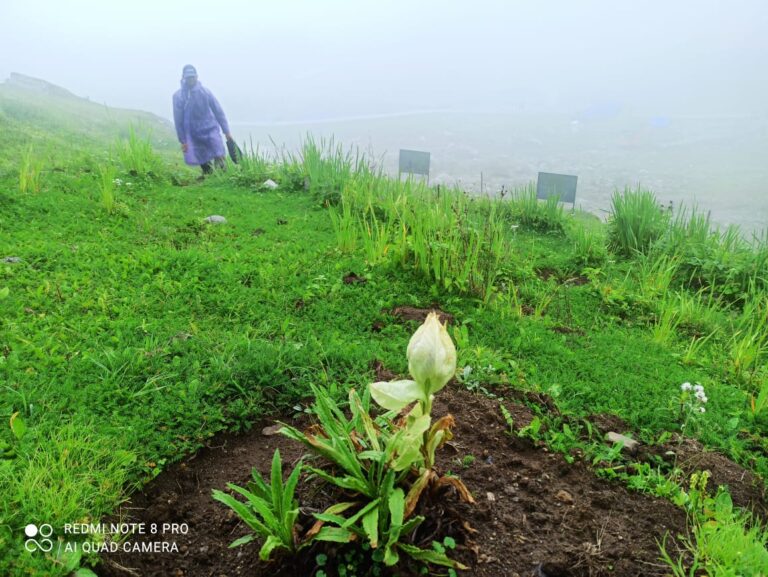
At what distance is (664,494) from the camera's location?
1.66 metres

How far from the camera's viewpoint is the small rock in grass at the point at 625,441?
190 centimetres

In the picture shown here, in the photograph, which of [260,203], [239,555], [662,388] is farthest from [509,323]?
[260,203]

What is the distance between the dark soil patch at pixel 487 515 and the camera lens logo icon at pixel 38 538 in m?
0.16

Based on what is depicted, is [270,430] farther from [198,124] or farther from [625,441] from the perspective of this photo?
[198,124]

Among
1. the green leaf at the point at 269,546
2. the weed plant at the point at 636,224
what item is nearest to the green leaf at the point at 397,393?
the green leaf at the point at 269,546

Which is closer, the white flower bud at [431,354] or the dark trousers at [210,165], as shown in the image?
the white flower bud at [431,354]

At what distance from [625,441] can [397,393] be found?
111 cm

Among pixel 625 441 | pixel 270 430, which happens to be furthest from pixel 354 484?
pixel 625 441

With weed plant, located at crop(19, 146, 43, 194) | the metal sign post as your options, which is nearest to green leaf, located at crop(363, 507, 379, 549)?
weed plant, located at crop(19, 146, 43, 194)

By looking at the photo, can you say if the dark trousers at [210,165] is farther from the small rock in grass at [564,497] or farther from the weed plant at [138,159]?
the small rock in grass at [564,497]

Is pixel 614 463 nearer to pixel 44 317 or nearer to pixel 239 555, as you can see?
pixel 239 555

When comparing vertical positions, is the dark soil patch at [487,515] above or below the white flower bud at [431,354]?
below

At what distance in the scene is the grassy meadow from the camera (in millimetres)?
1763

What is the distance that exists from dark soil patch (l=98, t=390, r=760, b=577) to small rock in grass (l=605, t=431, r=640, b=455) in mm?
240
